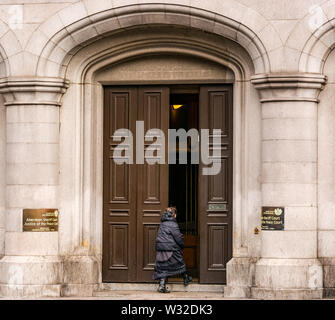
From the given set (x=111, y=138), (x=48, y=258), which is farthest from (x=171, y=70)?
(x=48, y=258)

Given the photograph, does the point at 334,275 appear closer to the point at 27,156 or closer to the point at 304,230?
the point at 304,230

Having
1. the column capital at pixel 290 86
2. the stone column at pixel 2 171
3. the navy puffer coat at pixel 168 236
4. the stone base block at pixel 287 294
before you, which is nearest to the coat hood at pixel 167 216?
the navy puffer coat at pixel 168 236

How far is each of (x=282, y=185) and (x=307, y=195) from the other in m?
0.46

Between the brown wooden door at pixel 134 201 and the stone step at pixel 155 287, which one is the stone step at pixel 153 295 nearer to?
the stone step at pixel 155 287

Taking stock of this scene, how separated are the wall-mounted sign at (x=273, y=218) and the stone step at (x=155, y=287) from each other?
1737 mm

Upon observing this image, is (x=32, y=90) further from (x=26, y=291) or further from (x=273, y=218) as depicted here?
(x=273, y=218)

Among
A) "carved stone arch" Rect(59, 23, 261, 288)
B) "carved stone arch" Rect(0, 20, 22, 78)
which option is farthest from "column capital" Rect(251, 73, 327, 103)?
"carved stone arch" Rect(0, 20, 22, 78)

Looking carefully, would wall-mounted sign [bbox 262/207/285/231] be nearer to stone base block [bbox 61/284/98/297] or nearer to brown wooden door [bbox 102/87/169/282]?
brown wooden door [bbox 102/87/169/282]

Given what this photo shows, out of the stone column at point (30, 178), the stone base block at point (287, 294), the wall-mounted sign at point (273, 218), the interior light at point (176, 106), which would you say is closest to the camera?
the stone base block at point (287, 294)

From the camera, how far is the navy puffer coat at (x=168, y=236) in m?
16.8

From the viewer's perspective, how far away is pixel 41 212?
16.8 metres

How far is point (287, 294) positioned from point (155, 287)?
2.76 meters

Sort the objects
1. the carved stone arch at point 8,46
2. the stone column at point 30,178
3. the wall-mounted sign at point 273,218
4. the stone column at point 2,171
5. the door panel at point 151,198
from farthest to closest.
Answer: the door panel at point 151,198, the stone column at point 2,171, the carved stone arch at point 8,46, the stone column at point 30,178, the wall-mounted sign at point 273,218

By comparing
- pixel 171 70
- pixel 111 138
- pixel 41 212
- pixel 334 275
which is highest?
pixel 171 70
